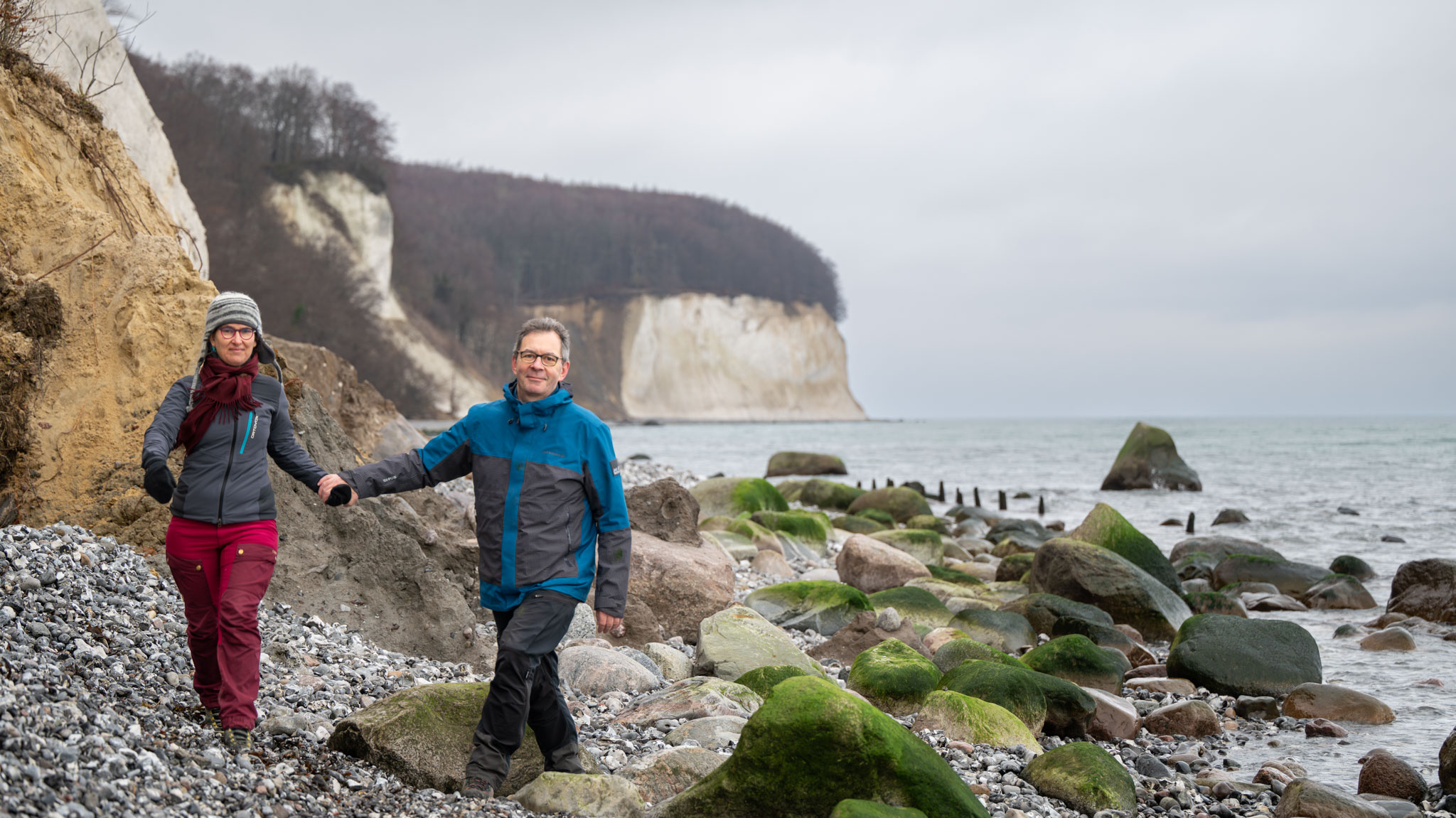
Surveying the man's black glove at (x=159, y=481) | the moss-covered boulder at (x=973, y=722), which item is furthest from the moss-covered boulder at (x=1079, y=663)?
the man's black glove at (x=159, y=481)

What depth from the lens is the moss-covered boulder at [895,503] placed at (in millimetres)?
22031

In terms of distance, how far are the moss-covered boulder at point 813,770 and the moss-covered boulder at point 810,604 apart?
520 centimetres

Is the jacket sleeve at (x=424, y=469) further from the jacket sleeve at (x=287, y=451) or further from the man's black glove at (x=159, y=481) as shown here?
the man's black glove at (x=159, y=481)

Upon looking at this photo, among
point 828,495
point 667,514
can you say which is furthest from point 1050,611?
point 828,495

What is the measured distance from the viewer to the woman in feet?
13.4

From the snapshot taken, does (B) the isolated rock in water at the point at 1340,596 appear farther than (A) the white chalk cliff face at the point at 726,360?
No

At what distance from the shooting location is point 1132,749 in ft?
22.1

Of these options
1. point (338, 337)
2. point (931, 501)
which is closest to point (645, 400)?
point (338, 337)

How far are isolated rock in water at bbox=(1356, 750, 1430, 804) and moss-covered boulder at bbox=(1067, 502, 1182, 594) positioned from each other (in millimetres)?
6317

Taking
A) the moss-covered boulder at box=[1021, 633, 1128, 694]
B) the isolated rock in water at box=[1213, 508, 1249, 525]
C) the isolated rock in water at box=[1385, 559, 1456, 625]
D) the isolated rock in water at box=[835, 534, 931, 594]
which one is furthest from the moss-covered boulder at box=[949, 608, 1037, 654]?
the isolated rock in water at box=[1213, 508, 1249, 525]

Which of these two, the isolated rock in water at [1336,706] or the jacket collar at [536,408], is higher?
the jacket collar at [536,408]

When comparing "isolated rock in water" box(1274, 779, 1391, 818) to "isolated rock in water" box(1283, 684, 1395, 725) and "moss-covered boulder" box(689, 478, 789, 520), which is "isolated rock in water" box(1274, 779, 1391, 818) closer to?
"isolated rock in water" box(1283, 684, 1395, 725)

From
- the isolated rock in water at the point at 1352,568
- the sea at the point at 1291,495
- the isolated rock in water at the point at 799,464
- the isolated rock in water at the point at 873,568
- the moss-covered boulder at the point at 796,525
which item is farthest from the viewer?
the isolated rock in water at the point at 799,464

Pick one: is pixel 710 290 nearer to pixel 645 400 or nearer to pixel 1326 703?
pixel 645 400
